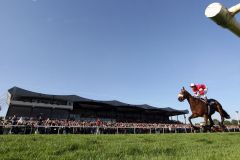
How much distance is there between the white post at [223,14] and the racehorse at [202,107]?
8.87 meters

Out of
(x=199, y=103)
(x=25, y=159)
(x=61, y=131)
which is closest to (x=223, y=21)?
(x=25, y=159)

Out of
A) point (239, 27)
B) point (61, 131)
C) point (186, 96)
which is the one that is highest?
point (186, 96)

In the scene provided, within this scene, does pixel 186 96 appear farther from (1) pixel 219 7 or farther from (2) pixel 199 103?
(1) pixel 219 7

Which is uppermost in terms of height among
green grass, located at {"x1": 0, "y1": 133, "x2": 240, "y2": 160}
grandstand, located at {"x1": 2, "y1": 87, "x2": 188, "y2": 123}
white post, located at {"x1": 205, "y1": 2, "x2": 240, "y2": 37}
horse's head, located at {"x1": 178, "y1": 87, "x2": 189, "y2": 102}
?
grandstand, located at {"x1": 2, "y1": 87, "x2": 188, "y2": 123}

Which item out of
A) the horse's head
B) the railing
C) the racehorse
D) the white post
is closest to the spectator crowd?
the railing

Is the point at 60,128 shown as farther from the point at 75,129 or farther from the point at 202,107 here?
the point at 202,107

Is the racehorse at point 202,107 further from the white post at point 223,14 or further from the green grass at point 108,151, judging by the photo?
the white post at point 223,14

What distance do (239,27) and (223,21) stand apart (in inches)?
5.4

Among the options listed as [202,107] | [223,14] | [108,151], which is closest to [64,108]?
[202,107]

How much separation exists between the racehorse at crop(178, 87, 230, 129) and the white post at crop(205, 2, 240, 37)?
29.1 feet

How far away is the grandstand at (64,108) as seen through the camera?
121 feet

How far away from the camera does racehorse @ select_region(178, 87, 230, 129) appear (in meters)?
9.69

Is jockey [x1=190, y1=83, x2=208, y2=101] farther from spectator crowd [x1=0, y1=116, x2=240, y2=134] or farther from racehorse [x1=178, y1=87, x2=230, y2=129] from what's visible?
spectator crowd [x1=0, y1=116, x2=240, y2=134]

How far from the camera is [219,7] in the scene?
1.21 metres
